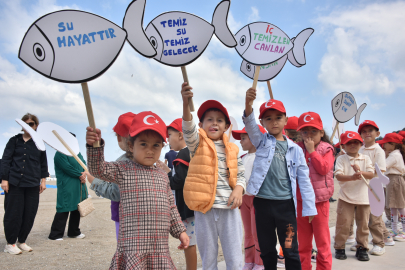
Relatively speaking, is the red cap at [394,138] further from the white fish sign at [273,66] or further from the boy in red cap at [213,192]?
the boy in red cap at [213,192]

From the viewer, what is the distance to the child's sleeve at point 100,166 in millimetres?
1794

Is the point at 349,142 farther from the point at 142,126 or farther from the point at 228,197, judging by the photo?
the point at 142,126

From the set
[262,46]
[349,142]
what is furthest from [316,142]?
[262,46]

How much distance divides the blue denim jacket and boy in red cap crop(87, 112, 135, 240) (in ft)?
3.62

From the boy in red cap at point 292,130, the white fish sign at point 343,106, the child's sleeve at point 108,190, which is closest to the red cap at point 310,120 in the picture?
the boy in red cap at point 292,130

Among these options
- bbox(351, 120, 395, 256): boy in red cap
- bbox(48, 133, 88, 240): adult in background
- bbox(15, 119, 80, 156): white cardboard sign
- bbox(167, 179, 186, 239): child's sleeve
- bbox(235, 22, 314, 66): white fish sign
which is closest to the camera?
bbox(167, 179, 186, 239): child's sleeve

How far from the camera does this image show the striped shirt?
94.3 inches

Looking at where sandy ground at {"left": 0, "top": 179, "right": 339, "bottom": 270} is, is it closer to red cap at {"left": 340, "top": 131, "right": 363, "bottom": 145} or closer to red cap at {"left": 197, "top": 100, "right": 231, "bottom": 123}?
red cap at {"left": 197, "top": 100, "right": 231, "bottom": 123}

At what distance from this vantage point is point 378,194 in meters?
3.79

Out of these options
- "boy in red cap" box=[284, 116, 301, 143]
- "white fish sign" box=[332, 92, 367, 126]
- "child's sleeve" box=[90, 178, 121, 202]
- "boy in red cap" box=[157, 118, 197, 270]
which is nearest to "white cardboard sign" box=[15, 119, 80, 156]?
"child's sleeve" box=[90, 178, 121, 202]

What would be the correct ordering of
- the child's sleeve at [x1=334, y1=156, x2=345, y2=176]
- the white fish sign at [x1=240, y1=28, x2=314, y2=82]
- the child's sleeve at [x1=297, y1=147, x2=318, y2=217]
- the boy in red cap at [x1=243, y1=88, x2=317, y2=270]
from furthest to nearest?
the child's sleeve at [x1=334, y1=156, x2=345, y2=176] → the white fish sign at [x1=240, y1=28, x2=314, y2=82] → the child's sleeve at [x1=297, y1=147, x2=318, y2=217] → the boy in red cap at [x1=243, y1=88, x2=317, y2=270]

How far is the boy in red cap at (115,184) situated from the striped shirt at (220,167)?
0.52m

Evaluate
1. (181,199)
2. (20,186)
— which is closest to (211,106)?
(181,199)

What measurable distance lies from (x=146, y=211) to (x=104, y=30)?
1.22m
